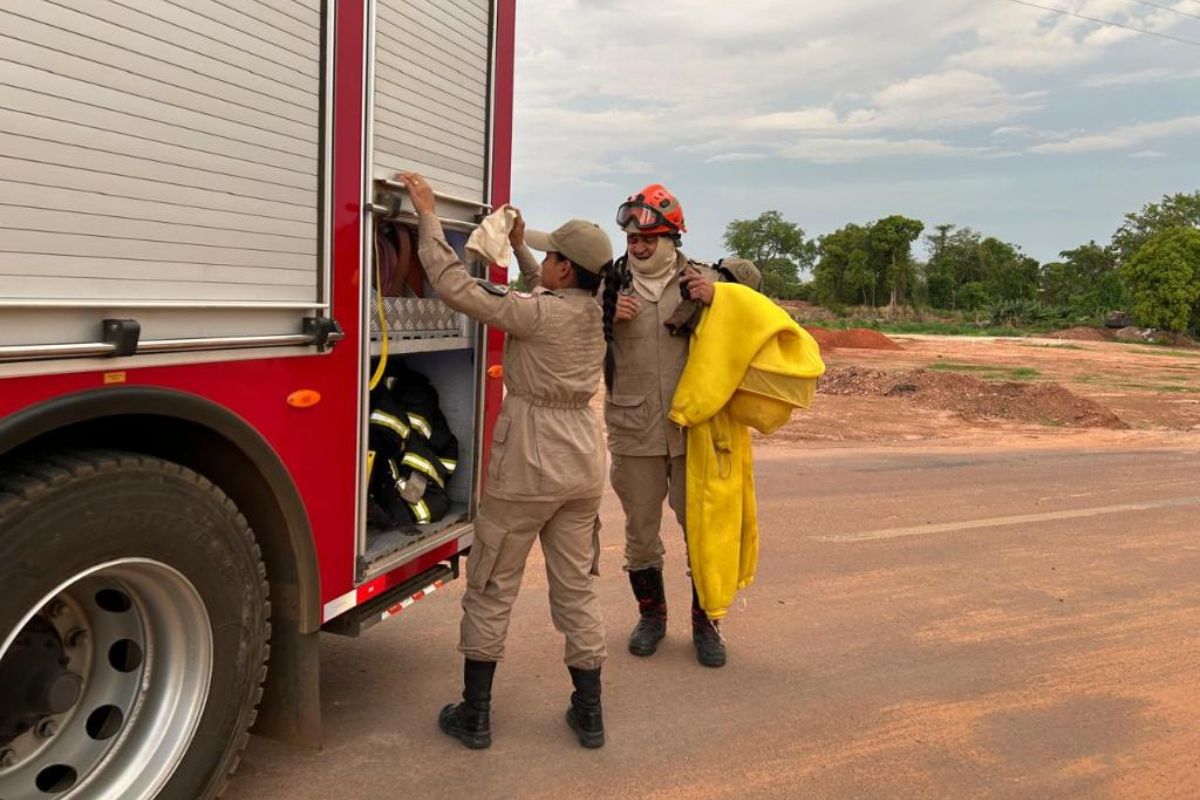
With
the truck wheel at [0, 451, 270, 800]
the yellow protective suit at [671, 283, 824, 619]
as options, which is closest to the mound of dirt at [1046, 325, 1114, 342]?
the yellow protective suit at [671, 283, 824, 619]

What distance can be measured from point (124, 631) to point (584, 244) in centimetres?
186

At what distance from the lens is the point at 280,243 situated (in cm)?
257

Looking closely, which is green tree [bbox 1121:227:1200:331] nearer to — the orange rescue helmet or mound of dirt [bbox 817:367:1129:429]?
mound of dirt [bbox 817:367:1129:429]

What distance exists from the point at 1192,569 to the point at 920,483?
9.16 feet

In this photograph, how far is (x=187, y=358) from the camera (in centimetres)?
228

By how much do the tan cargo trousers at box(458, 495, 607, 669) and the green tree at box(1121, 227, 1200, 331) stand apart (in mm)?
47803

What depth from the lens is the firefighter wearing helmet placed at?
160 inches

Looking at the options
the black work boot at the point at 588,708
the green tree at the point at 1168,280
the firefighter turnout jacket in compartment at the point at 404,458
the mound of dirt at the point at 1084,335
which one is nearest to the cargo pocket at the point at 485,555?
the firefighter turnout jacket in compartment at the point at 404,458

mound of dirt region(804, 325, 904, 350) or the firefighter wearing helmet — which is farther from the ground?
the firefighter wearing helmet

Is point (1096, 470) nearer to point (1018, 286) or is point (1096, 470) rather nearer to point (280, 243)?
point (280, 243)

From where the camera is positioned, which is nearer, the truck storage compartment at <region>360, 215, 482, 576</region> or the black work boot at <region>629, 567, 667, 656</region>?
the truck storage compartment at <region>360, 215, 482, 576</region>

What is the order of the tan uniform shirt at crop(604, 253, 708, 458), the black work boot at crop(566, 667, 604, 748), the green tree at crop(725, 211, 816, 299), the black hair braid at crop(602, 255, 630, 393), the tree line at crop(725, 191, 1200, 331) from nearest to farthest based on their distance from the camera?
1. the black work boot at crop(566, 667, 604, 748)
2. the black hair braid at crop(602, 255, 630, 393)
3. the tan uniform shirt at crop(604, 253, 708, 458)
4. the tree line at crop(725, 191, 1200, 331)
5. the green tree at crop(725, 211, 816, 299)

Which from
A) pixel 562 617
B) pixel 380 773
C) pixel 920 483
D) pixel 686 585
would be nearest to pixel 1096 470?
pixel 920 483

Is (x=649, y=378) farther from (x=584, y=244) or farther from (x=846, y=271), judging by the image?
(x=846, y=271)
